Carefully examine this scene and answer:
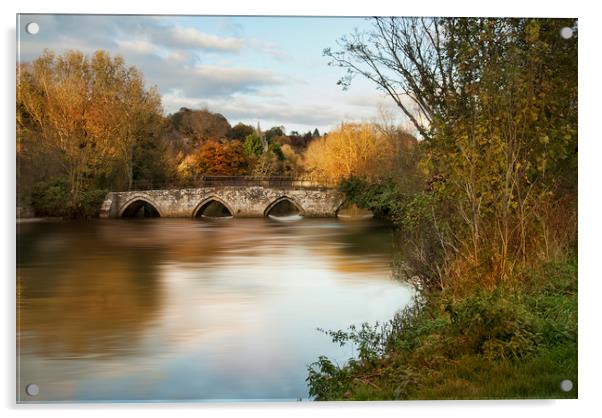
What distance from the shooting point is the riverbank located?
4.63m

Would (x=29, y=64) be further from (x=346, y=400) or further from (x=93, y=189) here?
(x=346, y=400)

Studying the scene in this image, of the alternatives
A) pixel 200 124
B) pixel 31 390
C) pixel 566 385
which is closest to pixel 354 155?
pixel 200 124

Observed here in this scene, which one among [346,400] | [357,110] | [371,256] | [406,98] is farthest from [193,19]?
[371,256]

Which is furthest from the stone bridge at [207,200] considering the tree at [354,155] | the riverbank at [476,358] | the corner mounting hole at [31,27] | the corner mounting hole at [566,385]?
the corner mounting hole at [566,385]

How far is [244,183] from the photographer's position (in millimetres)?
8016

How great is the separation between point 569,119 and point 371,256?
290 centimetres

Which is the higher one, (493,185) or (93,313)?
(493,185)

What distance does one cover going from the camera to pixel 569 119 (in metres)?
5.88

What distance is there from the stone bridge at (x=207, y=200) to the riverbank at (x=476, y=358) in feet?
8.84

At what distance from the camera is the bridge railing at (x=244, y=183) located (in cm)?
723

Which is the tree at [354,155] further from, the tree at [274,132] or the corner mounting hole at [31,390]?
the corner mounting hole at [31,390]

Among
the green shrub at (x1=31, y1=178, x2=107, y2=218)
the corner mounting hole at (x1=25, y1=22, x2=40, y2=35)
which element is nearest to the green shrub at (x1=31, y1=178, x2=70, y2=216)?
the green shrub at (x1=31, y1=178, x2=107, y2=218)

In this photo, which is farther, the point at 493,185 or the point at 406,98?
the point at 406,98
